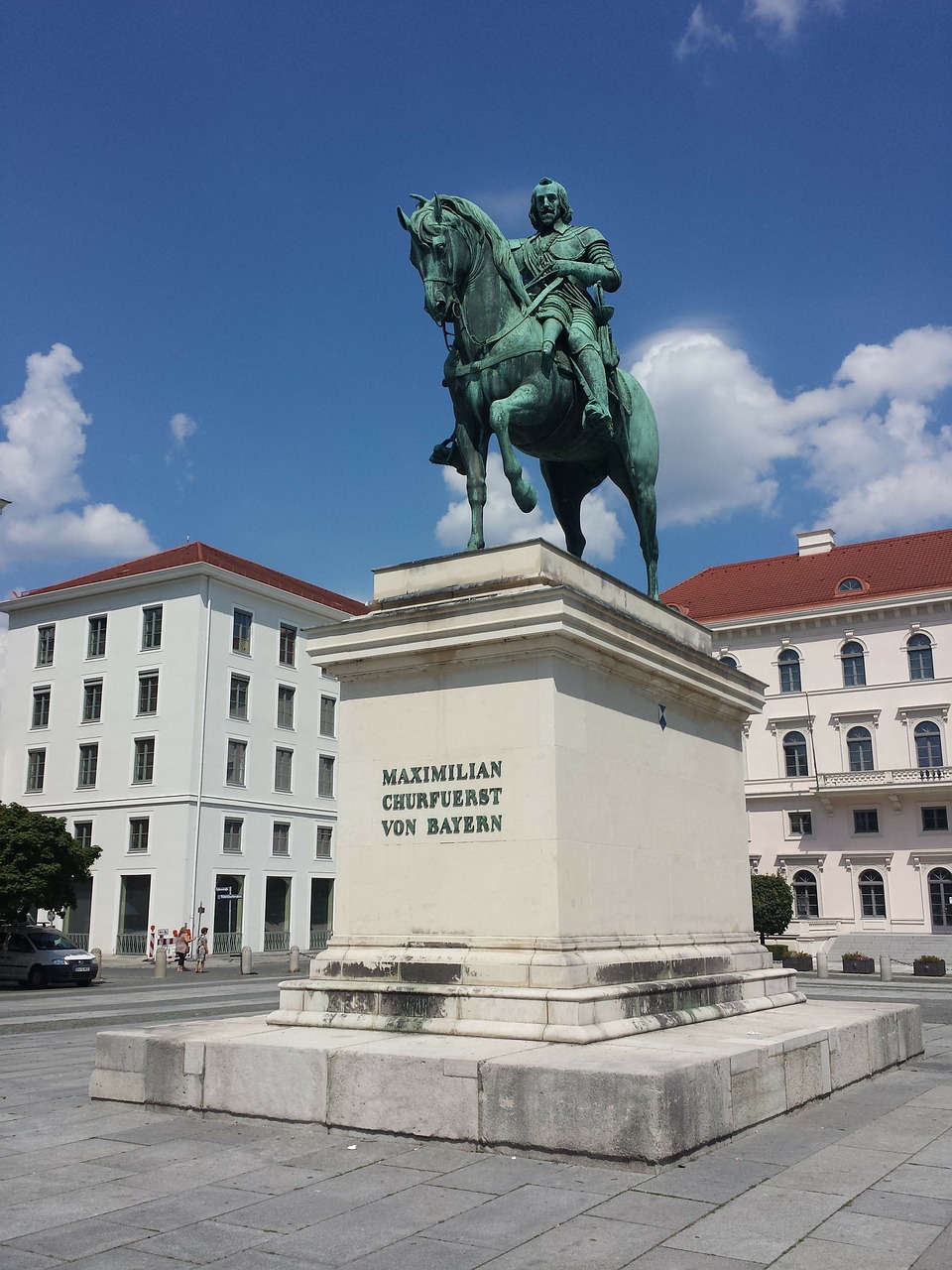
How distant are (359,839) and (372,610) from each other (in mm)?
1986

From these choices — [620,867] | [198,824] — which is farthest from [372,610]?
[198,824]

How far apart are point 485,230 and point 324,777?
1965 inches

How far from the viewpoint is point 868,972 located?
123 ft

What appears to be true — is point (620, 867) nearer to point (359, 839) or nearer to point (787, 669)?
point (359, 839)

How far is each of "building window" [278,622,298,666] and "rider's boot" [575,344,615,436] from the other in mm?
46293

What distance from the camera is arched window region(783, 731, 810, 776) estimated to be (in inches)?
2468

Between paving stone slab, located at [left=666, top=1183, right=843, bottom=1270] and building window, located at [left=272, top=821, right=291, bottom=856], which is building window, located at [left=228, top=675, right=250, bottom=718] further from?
paving stone slab, located at [left=666, top=1183, right=843, bottom=1270]

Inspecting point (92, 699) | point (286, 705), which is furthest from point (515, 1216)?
point (92, 699)

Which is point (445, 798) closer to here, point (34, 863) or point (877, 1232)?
point (877, 1232)

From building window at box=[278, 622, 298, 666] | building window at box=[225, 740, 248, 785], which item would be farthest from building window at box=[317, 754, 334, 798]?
building window at box=[225, 740, 248, 785]

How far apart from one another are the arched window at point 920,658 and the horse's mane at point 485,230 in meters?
55.2

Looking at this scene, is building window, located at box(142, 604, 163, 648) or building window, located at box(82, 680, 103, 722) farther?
building window, located at box(82, 680, 103, 722)

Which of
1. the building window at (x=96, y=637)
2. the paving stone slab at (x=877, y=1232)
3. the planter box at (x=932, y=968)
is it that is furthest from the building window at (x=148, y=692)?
the paving stone slab at (x=877, y=1232)

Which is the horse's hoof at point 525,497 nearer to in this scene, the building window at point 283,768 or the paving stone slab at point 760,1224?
the paving stone slab at point 760,1224
